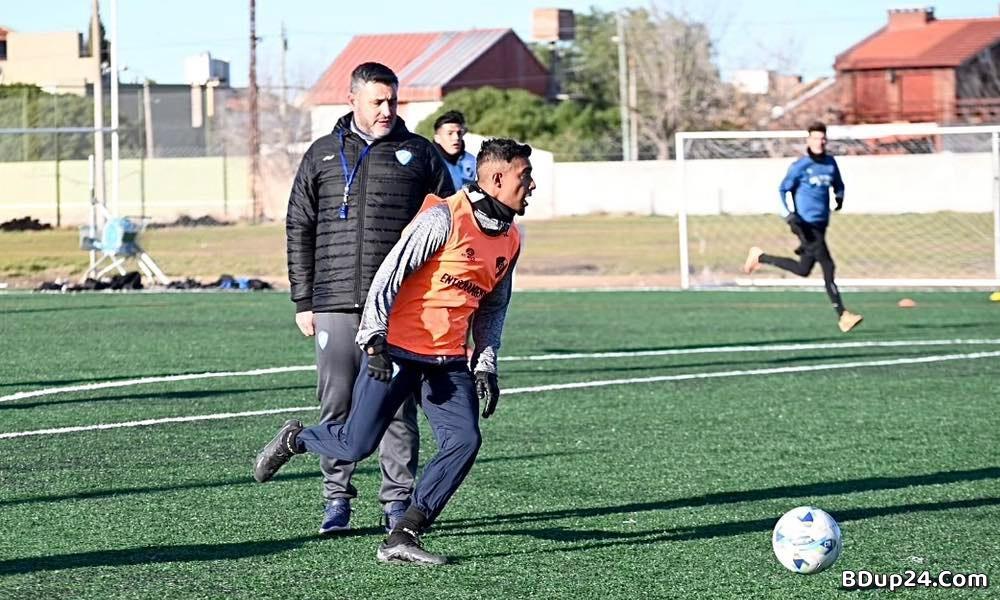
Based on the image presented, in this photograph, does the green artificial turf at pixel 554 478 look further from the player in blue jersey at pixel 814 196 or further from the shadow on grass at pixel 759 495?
the player in blue jersey at pixel 814 196

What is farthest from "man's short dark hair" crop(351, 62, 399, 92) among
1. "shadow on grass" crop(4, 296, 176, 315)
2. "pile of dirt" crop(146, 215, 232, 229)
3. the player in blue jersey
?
"pile of dirt" crop(146, 215, 232, 229)

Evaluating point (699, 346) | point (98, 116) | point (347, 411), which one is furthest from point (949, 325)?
point (98, 116)

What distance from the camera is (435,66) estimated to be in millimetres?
74812

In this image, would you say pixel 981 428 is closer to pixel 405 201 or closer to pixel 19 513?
pixel 405 201

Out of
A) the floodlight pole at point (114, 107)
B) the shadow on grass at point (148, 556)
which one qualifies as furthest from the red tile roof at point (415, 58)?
the shadow on grass at point (148, 556)

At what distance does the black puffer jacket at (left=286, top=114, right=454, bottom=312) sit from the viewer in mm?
6543

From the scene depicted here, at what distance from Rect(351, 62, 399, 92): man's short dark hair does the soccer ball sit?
2420 mm

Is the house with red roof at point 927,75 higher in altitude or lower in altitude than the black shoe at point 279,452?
higher

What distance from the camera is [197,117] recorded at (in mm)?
59000

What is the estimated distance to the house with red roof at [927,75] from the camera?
63909mm

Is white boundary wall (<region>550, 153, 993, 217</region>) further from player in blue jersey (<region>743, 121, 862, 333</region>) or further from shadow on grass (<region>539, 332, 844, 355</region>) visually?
shadow on grass (<region>539, 332, 844, 355</region>)

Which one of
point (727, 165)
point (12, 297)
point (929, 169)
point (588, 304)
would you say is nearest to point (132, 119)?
point (727, 165)

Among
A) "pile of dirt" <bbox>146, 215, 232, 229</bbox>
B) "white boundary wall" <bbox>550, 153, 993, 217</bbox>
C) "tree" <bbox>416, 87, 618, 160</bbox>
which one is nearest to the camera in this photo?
"white boundary wall" <bbox>550, 153, 993, 217</bbox>

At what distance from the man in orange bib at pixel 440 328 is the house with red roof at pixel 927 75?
57.2 m
